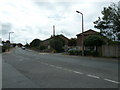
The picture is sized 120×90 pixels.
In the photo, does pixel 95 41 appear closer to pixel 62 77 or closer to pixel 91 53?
pixel 91 53

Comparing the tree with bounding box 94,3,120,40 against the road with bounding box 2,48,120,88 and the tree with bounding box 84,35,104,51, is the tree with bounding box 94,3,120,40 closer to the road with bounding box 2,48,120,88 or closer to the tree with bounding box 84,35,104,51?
the tree with bounding box 84,35,104,51

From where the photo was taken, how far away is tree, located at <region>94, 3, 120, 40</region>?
23.1 meters

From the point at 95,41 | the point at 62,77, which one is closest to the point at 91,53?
the point at 95,41

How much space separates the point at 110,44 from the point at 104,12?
594 centimetres

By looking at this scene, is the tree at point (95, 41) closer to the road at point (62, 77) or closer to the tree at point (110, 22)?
the tree at point (110, 22)

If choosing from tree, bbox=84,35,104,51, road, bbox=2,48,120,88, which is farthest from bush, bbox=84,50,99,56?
road, bbox=2,48,120,88

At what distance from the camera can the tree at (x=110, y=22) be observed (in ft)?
75.9

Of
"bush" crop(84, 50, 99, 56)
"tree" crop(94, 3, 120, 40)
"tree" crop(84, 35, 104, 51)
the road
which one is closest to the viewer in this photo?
the road

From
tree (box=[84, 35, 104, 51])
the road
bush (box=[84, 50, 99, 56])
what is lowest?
the road

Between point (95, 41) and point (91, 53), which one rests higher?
point (95, 41)

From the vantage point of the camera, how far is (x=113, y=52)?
87.4 feet

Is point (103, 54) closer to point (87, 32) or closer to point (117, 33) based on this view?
point (117, 33)

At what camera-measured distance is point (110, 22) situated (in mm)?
23938

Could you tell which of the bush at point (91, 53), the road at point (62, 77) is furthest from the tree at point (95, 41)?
the road at point (62, 77)
